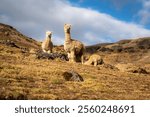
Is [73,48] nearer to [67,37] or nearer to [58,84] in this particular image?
[67,37]

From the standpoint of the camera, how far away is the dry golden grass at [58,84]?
2367cm

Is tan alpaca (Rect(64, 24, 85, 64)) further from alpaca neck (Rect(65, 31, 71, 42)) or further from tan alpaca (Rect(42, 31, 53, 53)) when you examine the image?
tan alpaca (Rect(42, 31, 53, 53))

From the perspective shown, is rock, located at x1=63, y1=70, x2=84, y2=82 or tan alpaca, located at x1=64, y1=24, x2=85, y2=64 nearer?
rock, located at x1=63, y1=70, x2=84, y2=82

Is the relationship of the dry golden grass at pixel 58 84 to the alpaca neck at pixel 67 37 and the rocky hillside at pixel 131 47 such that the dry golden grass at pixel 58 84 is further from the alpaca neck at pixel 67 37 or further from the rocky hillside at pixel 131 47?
the rocky hillside at pixel 131 47

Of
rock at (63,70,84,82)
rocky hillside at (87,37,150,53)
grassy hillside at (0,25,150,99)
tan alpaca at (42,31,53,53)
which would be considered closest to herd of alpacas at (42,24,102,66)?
tan alpaca at (42,31,53,53)

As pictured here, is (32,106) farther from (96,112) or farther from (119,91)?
(119,91)

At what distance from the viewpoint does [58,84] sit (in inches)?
1088

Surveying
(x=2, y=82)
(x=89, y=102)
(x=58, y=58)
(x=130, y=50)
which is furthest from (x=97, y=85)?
(x=130, y=50)

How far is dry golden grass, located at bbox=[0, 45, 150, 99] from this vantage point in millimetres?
23672

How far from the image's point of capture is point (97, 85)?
28484mm

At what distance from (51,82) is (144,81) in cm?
928

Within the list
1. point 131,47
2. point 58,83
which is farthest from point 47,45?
point 131,47

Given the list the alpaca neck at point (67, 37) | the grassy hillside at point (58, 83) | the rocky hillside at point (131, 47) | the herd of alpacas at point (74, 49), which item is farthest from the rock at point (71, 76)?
the rocky hillside at point (131, 47)

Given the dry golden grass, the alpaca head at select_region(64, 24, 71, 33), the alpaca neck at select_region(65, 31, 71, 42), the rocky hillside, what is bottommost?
the dry golden grass
